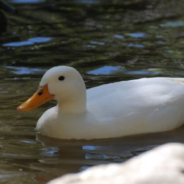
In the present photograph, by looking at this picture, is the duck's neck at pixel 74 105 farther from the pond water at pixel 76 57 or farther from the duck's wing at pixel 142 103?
the pond water at pixel 76 57

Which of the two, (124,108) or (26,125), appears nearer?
(124,108)

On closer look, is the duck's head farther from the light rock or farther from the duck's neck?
the light rock

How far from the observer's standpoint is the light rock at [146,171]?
10.6 ft

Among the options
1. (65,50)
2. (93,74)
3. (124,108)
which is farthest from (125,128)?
(65,50)

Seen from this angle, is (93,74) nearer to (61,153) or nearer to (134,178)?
(61,153)

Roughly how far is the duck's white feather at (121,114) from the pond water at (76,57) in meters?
0.09

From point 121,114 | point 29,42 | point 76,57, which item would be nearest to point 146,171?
point 121,114

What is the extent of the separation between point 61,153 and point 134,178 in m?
2.69

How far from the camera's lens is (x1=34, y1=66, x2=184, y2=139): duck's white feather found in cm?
606

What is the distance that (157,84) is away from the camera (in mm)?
6523

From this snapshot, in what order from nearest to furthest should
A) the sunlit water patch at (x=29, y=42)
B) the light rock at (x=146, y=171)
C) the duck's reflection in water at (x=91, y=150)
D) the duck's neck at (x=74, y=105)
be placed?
the light rock at (x=146, y=171)
the duck's reflection in water at (x=91, y=150)
the duck's neck at (x=74, y=105)
the sunlit water patch at (x=29, y=42)

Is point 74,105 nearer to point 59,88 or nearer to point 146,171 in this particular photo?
point 59,88

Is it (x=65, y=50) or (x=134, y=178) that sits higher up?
(x=134, y=178)

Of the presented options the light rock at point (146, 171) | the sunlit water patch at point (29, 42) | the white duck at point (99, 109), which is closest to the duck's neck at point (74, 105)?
the white duck at point (99, 109)
